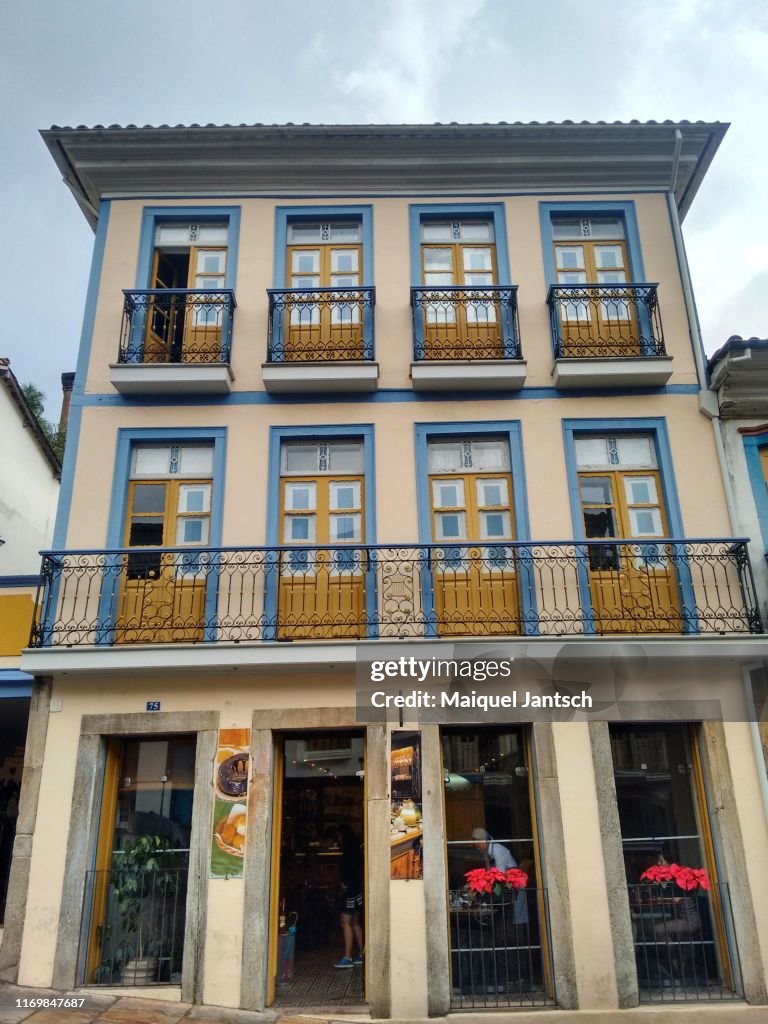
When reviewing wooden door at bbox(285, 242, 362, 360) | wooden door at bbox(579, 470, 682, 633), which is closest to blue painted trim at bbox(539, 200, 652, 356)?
wooden door at bbox(285, 242, 362, 360)

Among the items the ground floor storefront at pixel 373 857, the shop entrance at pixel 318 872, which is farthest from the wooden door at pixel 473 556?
the shop entrance at pixel 318 872

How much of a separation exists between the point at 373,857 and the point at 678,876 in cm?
319

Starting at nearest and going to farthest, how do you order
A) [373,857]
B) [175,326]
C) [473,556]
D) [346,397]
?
[373,857] < [473,556] < [346,397] < [175,326]

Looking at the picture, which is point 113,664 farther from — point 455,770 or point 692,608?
point 692,608

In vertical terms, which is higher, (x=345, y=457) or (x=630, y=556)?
(x=345, y=457)

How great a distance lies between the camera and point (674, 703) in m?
8.34

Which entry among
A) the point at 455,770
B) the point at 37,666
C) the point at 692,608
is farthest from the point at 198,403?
the point at 692,608

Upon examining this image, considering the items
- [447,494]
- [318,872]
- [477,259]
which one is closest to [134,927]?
[318,872]

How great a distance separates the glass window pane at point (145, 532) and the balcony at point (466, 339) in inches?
144

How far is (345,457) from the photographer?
9484 mm

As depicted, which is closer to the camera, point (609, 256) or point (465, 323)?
point (465, 323)

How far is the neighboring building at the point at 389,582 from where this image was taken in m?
7.66

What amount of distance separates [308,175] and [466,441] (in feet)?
14.7

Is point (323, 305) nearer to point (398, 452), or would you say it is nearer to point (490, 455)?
point (398, 452)
